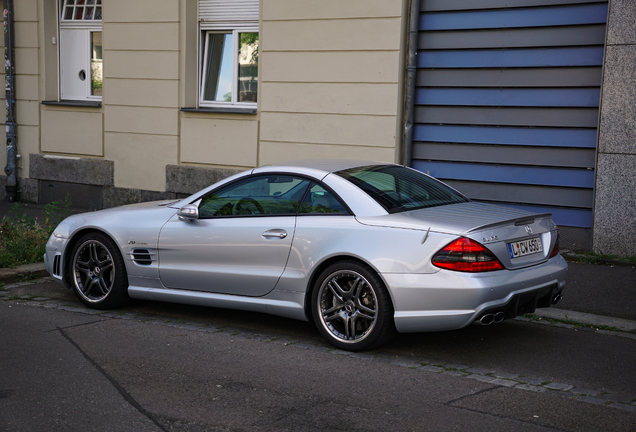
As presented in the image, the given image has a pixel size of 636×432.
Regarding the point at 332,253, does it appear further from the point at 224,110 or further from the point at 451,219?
the point at 224,110

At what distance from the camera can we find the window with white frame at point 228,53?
39.1ft

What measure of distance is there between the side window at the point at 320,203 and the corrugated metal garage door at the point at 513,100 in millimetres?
4947

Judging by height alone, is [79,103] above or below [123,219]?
above

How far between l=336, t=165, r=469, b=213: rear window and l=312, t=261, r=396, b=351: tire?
54 centimetres

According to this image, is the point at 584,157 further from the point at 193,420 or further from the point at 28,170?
the point at 28,170

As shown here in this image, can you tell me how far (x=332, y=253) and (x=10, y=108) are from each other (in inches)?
406

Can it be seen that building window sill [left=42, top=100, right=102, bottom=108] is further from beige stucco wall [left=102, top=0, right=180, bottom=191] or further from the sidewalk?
the sidewalk

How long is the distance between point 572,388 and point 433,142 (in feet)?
20.5

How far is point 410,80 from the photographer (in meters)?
10.2

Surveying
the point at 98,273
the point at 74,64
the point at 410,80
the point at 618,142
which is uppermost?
the point at 74,64

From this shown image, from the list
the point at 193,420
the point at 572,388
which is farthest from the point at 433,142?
the point at 193,420

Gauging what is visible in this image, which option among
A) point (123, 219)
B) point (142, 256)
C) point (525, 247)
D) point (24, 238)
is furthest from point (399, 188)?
point (24, 238)

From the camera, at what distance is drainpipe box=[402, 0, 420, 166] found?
10078 millimetres

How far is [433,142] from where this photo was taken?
33.9 feet
